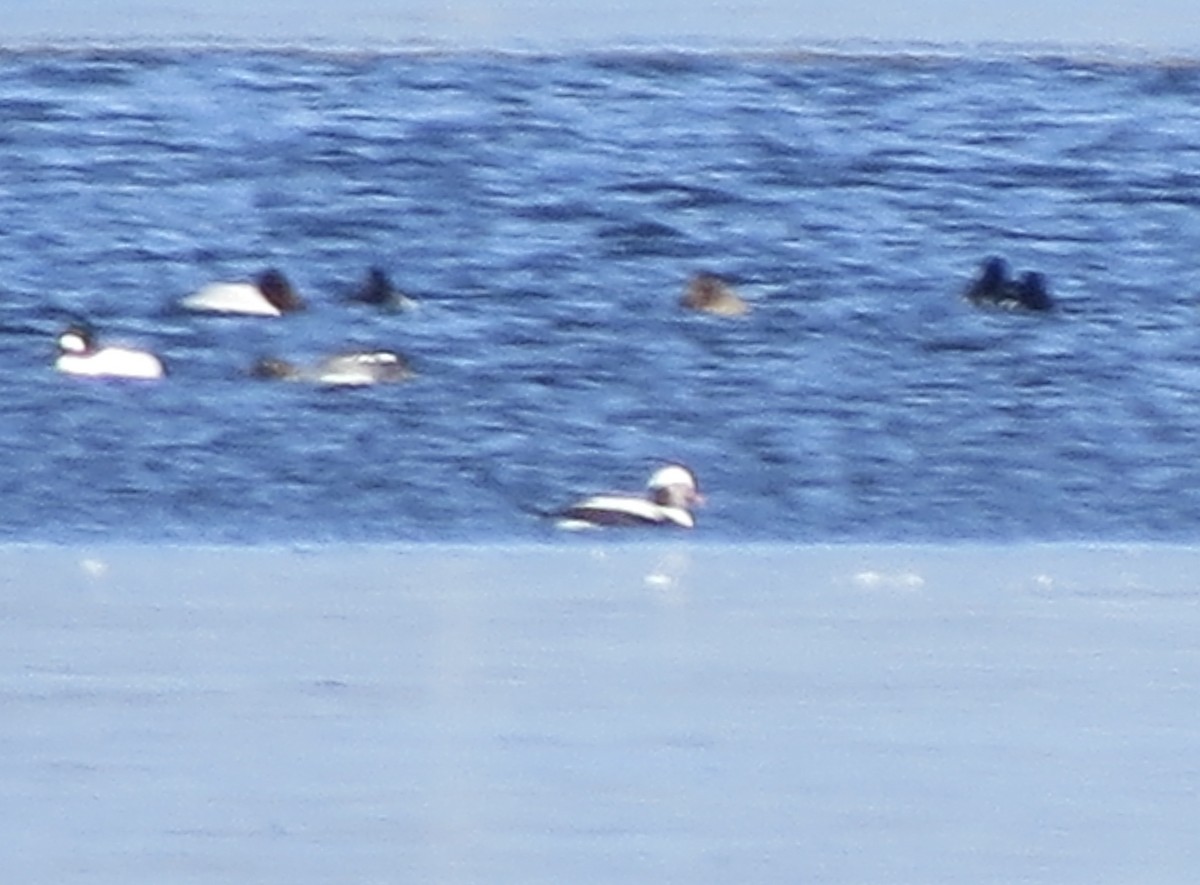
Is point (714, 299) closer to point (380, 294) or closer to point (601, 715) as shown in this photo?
point (380, 294)

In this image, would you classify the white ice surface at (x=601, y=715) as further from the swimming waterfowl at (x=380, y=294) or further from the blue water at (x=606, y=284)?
the swimming waterfowl at (x=380, y=294)

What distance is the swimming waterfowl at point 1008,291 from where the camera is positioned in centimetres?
407

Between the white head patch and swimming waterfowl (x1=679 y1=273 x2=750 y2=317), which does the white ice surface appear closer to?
the white head patch

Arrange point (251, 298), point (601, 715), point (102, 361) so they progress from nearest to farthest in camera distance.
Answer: point (601, 715) → point (102, 361) → point (251, 298)

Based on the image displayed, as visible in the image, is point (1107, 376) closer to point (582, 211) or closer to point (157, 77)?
point (582, 211)

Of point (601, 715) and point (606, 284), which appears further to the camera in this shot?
point (606, 284)

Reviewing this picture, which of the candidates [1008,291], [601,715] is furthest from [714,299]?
[601,715]

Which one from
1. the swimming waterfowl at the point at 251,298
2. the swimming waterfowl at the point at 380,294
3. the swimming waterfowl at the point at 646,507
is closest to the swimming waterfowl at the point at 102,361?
the swimming waterfowl at the point at 251,298

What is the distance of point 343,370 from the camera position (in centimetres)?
389

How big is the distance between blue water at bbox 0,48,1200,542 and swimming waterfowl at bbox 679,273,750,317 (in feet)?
0.07

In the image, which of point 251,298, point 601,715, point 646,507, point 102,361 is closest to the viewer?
point 601,715

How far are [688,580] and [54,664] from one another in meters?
0.59

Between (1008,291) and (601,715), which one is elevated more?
(1008,291)

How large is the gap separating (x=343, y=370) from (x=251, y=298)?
23 cm
